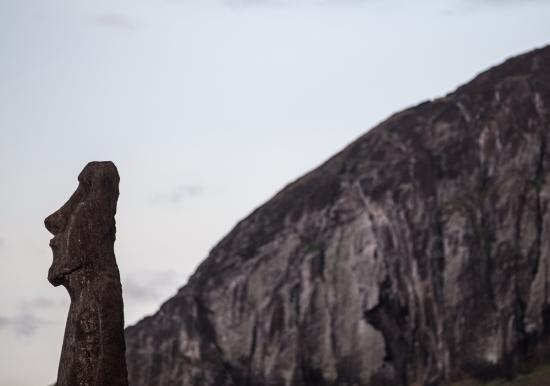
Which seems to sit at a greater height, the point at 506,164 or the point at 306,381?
the point at 506,164

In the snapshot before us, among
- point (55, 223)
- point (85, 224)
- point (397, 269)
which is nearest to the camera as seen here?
point (85, 224)

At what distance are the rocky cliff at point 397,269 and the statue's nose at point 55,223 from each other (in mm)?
101860

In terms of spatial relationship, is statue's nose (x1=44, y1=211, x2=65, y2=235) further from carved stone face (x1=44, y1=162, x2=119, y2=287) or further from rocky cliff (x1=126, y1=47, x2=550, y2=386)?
rocky cliff (x1=126, y1=47, x2=550, y2=386)

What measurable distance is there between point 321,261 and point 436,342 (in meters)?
18.1

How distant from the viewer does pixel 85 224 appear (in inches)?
1266

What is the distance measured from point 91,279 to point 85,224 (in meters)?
1.28

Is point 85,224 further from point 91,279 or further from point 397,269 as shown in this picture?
point 397,269

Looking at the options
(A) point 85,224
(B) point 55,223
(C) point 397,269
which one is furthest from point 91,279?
(C) point 397,269

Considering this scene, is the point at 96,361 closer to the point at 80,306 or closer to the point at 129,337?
the point at 80,306

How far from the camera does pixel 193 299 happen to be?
504 ft

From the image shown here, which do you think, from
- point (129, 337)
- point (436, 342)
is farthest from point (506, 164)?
point (129, 337)

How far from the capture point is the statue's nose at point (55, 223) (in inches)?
1277

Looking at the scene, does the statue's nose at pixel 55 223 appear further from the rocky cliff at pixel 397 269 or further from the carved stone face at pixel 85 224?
the rocky cliff at pixel 397 269

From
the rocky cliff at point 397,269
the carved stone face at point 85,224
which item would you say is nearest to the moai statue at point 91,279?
the carved stone face at point 85,224
